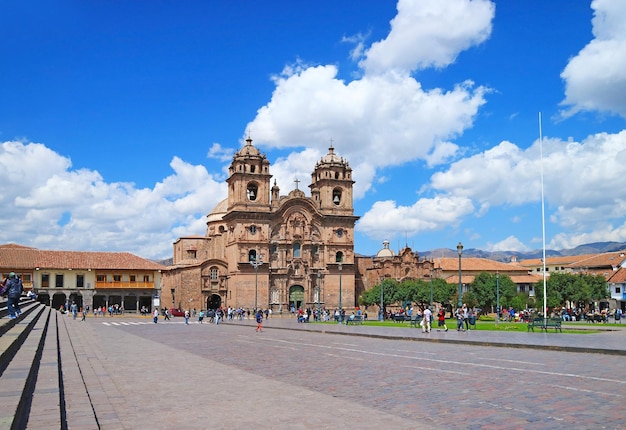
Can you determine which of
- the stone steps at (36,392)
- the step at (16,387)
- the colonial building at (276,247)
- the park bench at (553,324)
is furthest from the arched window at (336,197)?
the step at (16,387)

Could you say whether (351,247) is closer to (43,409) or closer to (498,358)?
(498,358)

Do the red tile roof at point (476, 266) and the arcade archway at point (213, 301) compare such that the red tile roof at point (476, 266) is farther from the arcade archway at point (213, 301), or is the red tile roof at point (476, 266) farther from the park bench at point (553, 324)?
the park bench at point (553, 324)

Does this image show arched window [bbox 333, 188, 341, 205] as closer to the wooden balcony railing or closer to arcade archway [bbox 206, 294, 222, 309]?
arcade archway [bbox 206, 294, 222, 309]

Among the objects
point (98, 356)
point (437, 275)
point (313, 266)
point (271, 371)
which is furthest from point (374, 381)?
point (437, 275)

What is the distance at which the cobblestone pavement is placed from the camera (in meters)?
9.78

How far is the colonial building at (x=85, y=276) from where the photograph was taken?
73.1 metres

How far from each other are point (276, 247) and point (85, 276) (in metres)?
22.2

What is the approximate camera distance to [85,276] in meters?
75.4

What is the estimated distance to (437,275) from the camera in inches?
3548

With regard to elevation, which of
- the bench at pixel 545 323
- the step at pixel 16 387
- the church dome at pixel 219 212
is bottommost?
the bench at pixel 545 323

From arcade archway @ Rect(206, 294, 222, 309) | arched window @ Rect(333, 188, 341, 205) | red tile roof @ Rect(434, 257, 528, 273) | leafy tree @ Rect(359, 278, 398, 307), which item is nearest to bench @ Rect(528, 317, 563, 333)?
leafy tree @ Rect(359, 278, 398, 307)

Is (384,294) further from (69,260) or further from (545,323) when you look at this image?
(545,323)

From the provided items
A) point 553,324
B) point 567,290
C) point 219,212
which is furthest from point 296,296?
point 553,324

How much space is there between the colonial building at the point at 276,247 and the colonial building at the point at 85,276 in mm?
4529
